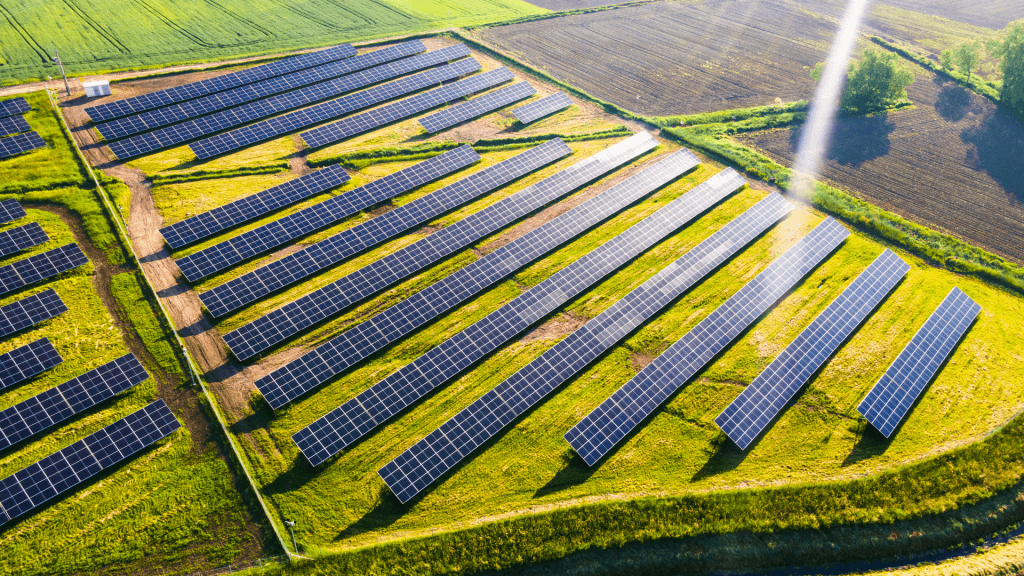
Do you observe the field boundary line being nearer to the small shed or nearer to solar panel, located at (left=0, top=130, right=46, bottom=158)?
solar panel, located at (left=0, top=130, right=46, bottom=158)

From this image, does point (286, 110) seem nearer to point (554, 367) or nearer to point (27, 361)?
point (27, 361)

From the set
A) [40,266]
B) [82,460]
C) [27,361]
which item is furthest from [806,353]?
[40,266]

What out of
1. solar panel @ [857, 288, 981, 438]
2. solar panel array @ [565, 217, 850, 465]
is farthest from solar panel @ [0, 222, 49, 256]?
solar panel @ [857, 288, 981, 438]

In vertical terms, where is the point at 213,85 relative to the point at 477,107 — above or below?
above

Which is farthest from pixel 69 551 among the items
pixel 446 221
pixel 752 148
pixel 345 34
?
pixel 345 34

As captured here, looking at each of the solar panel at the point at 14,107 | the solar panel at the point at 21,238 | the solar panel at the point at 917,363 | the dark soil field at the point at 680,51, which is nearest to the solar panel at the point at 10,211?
the solar panel at the point at 21,238

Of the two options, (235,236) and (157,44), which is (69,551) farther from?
(157,44)
